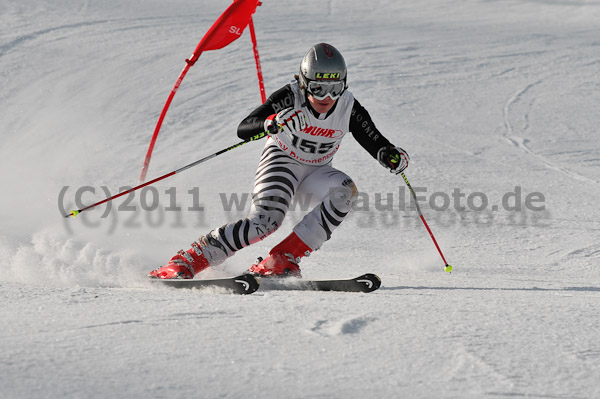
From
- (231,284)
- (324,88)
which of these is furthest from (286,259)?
(324,88)

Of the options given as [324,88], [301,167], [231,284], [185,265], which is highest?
[324,88]

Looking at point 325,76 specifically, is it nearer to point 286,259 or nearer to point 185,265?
point 286,259

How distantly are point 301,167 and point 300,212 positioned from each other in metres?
2.01

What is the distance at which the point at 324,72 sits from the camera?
4.05 meters

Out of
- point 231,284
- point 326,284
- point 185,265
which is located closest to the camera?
point 231,284

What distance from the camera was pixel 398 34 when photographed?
12.7 meters

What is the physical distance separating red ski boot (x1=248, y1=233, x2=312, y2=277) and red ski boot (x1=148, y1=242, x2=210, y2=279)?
0.34 meters

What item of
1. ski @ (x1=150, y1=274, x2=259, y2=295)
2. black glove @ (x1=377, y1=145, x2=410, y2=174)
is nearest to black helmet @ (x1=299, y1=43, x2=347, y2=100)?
black glove @ (x1=377, y1=145, x2=410, y2=174)

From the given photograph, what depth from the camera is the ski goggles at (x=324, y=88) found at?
4.08m

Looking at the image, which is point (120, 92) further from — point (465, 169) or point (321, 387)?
point (321, 387)

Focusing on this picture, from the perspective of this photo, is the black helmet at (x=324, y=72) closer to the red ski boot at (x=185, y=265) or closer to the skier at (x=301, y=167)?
the skier at (x=301, y=167)

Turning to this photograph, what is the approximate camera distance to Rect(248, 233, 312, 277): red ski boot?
13.8ft

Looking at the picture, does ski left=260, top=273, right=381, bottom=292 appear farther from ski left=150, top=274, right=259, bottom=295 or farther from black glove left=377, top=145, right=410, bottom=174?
black glove left=377, top=145, right=410, bottom=174

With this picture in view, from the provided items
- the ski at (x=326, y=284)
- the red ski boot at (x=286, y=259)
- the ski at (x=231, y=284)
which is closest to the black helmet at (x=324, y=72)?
the red ski boot at (x=286, y=259)
